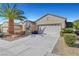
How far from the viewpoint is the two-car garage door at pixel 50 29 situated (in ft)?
26.2

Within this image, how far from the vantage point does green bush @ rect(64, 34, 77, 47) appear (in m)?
7.74

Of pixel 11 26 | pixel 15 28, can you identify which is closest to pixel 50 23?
pixel 15 28

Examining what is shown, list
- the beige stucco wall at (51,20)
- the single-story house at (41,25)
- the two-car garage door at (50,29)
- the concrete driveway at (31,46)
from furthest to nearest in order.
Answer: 1. the two-car garage door at (50,29)
2. the single-story house at (41,25)
3. the beige stucco wall at (51,20)
4. the concrete driveway at (31,46)

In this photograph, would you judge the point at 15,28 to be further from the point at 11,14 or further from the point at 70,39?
the point at 70,39

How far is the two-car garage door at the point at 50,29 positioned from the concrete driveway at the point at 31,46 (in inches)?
5.8

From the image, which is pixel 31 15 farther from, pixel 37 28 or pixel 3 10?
pixel 3 10

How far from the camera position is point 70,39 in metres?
7.79

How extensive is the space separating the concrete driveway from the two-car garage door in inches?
5.8

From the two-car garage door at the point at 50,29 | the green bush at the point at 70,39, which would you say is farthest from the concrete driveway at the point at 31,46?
the green bush at the point at 70,39

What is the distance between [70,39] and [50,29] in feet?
3.07

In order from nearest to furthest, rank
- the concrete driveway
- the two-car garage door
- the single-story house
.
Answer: the concrete driveway → the single-story house → the two-car garage door

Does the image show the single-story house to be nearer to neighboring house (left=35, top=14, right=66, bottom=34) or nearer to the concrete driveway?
neighboring house (left=35, top=14, right=66, bottom=34)

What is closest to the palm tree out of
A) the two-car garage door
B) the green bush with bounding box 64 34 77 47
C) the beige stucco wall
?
the beige stucco wall

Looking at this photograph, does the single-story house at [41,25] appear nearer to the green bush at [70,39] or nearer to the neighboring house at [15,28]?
the neighboring house at [15,28]
